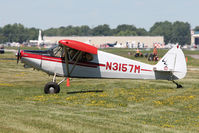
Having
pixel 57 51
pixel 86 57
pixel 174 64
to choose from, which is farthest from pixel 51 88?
pixel 174 64

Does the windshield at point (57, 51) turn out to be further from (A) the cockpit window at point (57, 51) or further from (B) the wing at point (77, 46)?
(B) the wing at point (77, 46)

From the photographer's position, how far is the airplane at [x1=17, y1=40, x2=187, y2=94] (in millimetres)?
19109

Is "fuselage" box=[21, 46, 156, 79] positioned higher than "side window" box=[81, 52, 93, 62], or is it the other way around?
"side window" box=[81, 52, 93, 62]

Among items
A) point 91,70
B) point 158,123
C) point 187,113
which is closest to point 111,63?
point 91,70

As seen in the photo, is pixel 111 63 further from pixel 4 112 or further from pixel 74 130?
pixel 74 130

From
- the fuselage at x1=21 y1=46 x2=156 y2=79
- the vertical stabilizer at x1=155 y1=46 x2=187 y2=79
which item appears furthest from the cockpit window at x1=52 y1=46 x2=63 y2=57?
the vertical stabilizer at x1=155 y1=46 x2=187 y2=79

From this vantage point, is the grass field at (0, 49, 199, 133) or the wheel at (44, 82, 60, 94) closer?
the grass field at (0, 49, 199, 133)

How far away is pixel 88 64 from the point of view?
1966cm

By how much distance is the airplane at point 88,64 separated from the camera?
19109mm

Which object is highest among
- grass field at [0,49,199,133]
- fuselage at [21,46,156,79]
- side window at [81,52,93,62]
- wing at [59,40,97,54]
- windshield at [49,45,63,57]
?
wing at [59,40,97,54]

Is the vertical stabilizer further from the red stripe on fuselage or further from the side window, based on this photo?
the side window

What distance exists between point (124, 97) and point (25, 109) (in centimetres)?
540

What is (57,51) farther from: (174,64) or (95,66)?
(174,64)

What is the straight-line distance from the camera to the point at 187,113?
561 inches
